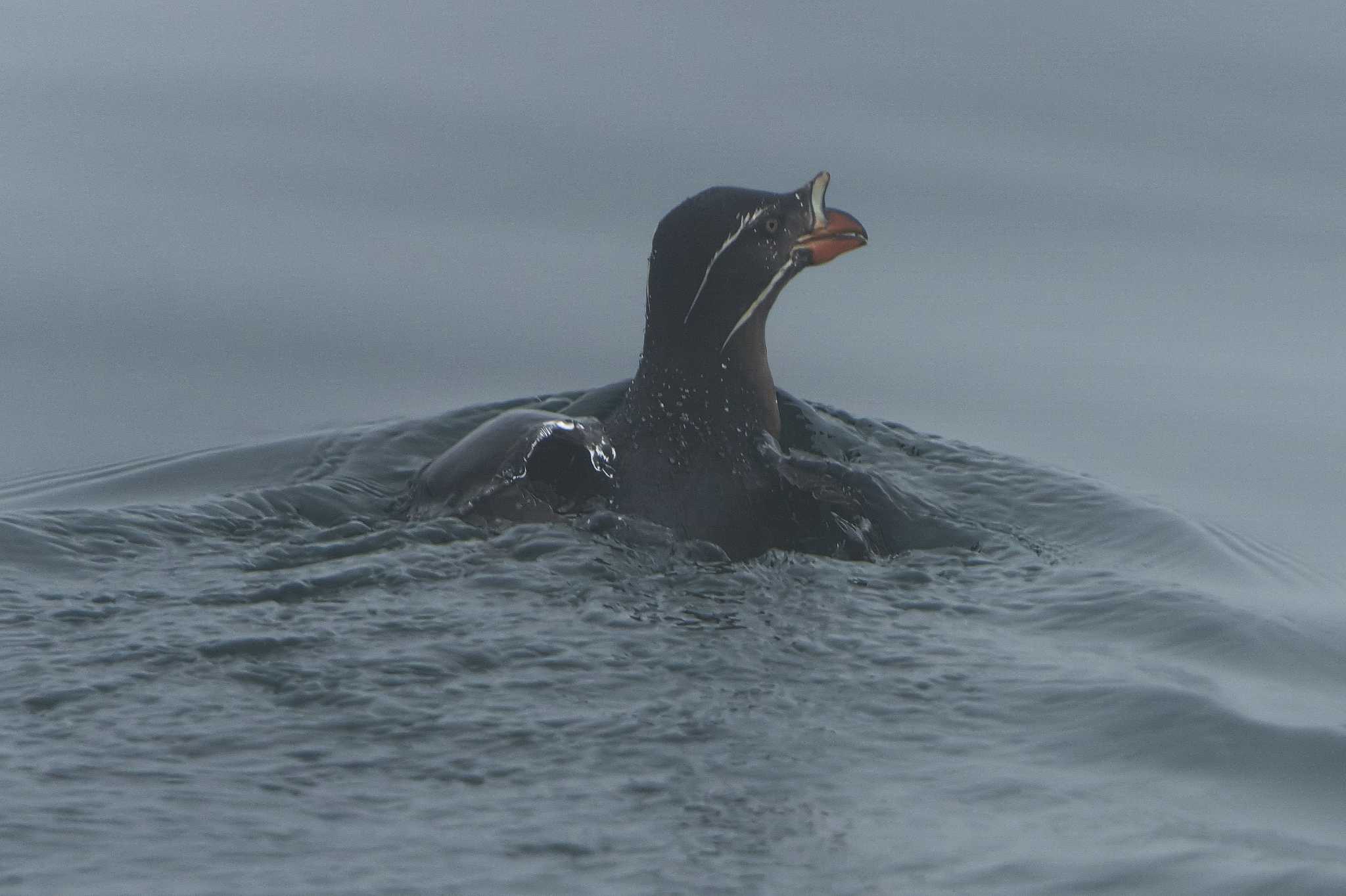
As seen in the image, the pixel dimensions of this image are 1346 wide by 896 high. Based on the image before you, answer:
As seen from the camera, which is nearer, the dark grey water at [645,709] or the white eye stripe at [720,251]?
the dark grey water at [645,709]

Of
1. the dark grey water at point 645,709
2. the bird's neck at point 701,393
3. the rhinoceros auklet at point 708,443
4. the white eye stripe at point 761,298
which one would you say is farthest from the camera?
the white eye stripe at point 761,298

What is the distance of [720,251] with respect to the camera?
7.68m

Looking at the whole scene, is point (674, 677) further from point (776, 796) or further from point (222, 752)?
point (222, 752)

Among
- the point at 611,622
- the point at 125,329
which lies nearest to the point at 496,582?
the point at 611,622

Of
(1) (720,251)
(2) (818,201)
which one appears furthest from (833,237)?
(1) (720,251)

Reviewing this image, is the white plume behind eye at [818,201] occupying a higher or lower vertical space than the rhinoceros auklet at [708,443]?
higher

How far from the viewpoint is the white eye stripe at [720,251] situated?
25.2 feet

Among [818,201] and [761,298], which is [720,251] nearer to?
[761,298]

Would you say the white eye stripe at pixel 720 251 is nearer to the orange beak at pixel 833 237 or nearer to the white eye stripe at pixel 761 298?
the white eye stripe at pixel 761 298

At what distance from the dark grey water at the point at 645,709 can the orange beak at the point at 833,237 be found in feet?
4.21

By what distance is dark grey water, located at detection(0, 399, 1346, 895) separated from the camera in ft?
14.8

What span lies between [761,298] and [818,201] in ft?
1.66

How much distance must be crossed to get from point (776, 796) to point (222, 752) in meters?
1.48

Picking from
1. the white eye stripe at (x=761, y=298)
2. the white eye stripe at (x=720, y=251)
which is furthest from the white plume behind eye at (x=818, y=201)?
the white eye stripe at (x=720, y=251)
